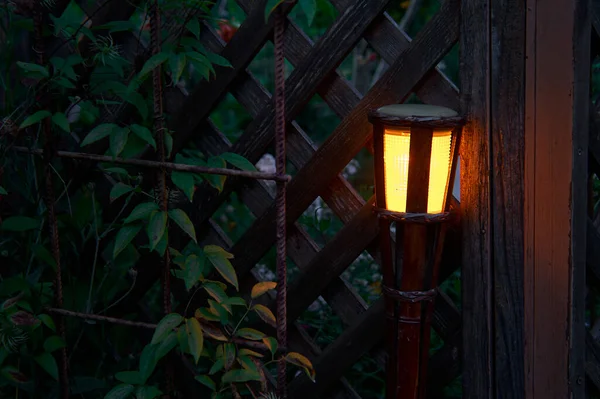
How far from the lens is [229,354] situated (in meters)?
1.75

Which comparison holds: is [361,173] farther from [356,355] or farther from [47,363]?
[47,363]

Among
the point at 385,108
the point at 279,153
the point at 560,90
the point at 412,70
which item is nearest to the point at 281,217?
the point at 279,153

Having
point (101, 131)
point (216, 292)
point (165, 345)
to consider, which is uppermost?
A: point (101, 131)

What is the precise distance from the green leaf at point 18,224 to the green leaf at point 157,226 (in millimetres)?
501

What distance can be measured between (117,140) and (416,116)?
2.52 ft

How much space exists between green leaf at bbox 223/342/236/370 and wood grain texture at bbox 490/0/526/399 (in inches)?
26.7

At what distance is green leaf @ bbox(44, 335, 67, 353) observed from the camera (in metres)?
1.96

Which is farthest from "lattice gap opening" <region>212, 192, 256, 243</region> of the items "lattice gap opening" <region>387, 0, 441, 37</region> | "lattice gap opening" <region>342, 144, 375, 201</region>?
"lattice gap opening" <region>387, 0, 441, 37</region>

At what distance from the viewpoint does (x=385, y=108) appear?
1631 millimetres

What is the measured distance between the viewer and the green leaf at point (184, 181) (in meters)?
1.71

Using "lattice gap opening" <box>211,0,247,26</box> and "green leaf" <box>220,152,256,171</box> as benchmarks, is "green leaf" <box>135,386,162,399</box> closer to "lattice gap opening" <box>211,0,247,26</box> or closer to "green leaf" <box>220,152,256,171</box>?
"green leaf" <box>220,152,256,171</box>

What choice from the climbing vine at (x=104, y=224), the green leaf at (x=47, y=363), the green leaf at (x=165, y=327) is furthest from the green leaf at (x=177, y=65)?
the green leaf at (x=47, y=363)

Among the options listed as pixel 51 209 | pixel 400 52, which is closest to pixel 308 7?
pixel 400 52

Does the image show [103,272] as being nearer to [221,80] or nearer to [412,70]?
[221,80]
